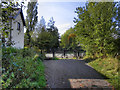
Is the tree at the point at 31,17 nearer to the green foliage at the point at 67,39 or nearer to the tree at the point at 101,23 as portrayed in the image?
the green foliage at the point at 67,39

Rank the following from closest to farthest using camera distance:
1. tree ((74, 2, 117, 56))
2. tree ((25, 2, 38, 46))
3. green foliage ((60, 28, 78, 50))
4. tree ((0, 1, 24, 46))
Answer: tree ((0, 1, 24, 46)) → tree ((25, 2, 38, 46)) → tree ((74, 2, 117, 56)) → green foliage ((60, 28, 78, 50))

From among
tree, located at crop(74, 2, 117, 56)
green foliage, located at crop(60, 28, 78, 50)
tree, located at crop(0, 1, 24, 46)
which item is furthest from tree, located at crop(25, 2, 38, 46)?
tree, located at crop(74, 2, 117, 56)

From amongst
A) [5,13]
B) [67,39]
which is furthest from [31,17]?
[67,39]

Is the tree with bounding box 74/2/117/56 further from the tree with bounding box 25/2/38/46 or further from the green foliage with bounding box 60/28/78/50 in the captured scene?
the tree with bounding box 25/2/38/46

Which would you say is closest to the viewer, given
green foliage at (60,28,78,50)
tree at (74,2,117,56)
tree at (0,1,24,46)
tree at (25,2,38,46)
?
tree at (0,1,24,46)

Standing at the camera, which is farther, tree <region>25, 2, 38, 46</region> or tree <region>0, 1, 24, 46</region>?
tree <region>25, 2, 38, 46</region>

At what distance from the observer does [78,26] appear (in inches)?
232

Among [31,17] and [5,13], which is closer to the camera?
[5,13]

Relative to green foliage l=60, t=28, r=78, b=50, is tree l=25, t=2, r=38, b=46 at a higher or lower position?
higher

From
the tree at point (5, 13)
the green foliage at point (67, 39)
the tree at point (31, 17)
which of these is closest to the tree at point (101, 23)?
the green foliage at point (67, 39)

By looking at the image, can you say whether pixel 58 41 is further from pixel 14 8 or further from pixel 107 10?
pixel 14 8

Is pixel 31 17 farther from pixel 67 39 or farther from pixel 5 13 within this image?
pixel 67 39

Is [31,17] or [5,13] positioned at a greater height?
[31,17]

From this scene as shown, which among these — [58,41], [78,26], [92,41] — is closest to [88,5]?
[78,26]
